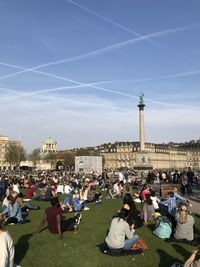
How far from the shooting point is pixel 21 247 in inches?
431

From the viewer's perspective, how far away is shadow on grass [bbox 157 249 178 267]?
30.9 feet

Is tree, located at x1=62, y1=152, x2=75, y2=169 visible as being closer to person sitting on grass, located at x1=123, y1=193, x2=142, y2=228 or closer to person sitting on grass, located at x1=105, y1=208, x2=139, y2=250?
person sitting on grass, located at x1=123, y1=193, x2=142, y2=228

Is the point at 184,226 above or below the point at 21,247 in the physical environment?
above

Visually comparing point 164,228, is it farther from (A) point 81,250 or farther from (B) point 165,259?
(A) point 81,250

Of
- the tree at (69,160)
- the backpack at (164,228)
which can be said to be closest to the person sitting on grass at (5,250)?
the backpack at (164,228)

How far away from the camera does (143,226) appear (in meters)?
14.3

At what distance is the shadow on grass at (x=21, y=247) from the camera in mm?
9969

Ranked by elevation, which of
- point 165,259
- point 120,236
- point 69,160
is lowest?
point 165,259

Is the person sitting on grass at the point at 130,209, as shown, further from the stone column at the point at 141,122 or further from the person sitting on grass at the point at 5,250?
the stone column at the point at 141,122

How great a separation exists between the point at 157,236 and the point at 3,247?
20.7 feet

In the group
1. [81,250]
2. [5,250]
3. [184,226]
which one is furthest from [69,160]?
[5,250]

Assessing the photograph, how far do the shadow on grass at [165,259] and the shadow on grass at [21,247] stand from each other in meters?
3.37

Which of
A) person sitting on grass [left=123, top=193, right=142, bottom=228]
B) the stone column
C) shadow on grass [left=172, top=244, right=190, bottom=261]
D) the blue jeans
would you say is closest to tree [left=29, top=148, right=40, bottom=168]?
the stone column

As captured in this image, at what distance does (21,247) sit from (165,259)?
12.7 ft
